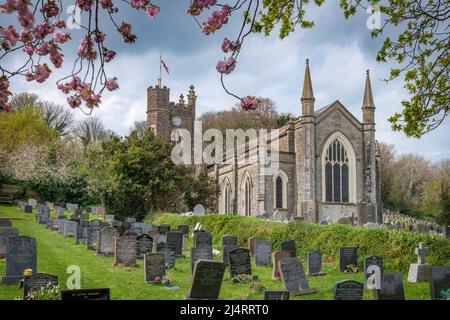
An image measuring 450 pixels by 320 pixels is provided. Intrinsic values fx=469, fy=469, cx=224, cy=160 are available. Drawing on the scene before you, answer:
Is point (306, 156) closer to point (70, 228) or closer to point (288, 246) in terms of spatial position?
point (70, 228)

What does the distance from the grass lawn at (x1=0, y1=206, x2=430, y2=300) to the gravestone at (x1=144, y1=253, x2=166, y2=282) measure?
0.22 m

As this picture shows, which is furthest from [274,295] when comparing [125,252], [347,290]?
[125,252]

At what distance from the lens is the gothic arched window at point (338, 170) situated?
33844mm

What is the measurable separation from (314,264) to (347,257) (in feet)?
4.07

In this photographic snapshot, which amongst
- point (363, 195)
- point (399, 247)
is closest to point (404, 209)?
point (363, 195)

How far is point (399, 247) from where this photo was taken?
535 inches

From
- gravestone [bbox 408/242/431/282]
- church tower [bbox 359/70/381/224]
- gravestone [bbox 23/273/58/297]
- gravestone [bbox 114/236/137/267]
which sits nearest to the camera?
gravestone [bbox 23/273/58/297]

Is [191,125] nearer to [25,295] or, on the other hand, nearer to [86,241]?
[86,241]

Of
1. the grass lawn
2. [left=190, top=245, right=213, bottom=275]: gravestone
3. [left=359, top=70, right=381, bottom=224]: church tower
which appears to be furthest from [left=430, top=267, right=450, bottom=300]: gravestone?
[left=359, top=70, right=381, bottom=224]: church tower

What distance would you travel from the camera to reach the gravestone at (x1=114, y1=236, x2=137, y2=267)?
43.9ft

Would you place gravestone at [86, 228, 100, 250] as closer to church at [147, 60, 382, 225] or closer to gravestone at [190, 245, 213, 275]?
gravestone at [190, 245, 213, 275]

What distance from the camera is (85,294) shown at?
743 centimetres

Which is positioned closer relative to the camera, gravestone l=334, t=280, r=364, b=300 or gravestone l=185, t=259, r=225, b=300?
gravestone l=334, t=280, r=364, b=300

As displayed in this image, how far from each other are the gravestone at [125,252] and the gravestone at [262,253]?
12.8 ft
